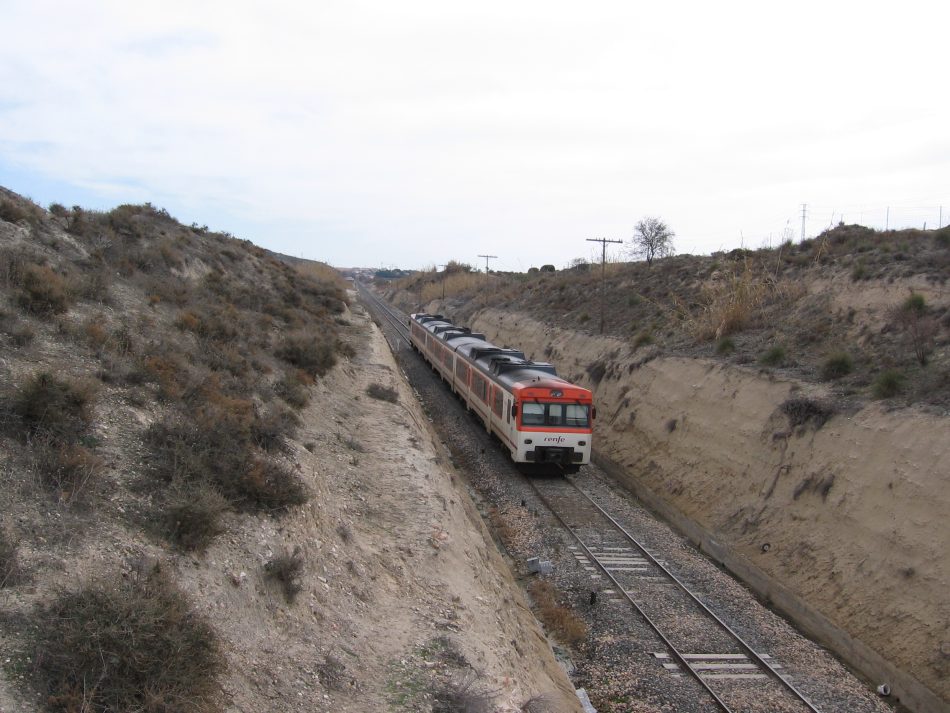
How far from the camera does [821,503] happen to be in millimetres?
14641

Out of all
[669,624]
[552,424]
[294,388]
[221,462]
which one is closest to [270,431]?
[221,462]

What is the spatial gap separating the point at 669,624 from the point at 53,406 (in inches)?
406

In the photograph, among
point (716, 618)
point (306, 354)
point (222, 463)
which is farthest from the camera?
point (306, 354)

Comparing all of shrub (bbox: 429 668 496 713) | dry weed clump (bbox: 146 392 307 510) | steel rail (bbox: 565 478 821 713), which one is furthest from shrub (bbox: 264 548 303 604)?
steel rail (bbox: 565 478 821 713)

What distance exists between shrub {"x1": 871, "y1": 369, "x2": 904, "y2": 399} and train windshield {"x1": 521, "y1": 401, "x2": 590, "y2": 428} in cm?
731

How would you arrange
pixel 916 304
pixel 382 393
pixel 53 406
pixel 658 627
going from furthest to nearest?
pixel 382 393 → pixel 916 304 → pixel 658 627 → pixel 53 406

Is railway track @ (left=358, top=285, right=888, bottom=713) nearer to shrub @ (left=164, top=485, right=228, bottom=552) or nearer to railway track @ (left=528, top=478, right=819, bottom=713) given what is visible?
railway track @ (left=528, top=478, right=819, bottom=713)

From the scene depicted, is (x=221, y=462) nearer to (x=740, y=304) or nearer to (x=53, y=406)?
(x=53, y=406)

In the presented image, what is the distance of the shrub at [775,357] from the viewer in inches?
792

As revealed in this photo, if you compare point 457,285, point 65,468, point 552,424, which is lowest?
point 552,424

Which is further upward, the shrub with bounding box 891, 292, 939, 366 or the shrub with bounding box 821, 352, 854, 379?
the shrub with bounding box 891, 292, 939, 366

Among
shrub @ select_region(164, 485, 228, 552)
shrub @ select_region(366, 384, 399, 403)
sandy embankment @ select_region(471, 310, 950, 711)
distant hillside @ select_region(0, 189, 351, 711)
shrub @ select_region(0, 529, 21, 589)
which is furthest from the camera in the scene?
shrub @ select_region(366, 384, 399, 403)

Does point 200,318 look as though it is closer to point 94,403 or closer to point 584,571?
point 94,403

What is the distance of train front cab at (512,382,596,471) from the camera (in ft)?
63.7
